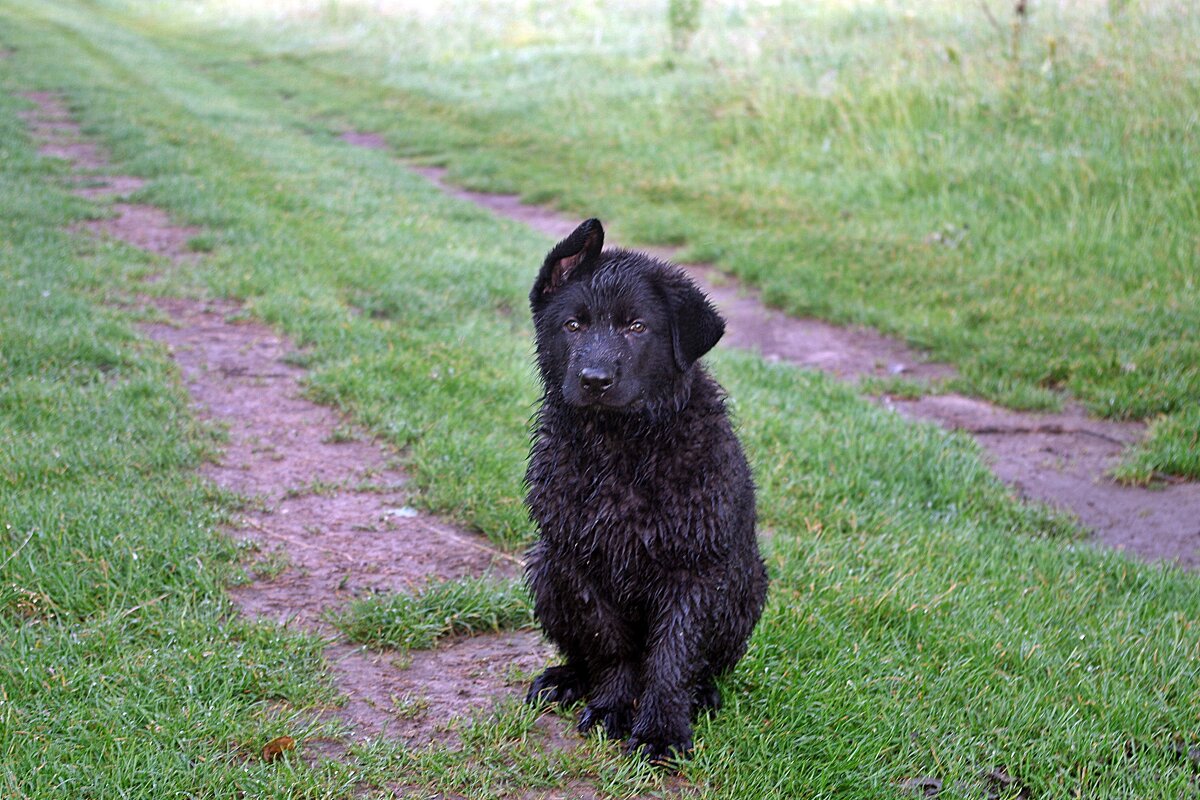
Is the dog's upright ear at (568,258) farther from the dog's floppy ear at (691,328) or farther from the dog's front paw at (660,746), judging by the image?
the dog's front paw at (660,746)

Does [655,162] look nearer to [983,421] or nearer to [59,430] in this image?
[983,421]

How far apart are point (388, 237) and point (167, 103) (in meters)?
9.47

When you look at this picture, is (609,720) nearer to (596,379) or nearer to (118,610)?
(596,379)

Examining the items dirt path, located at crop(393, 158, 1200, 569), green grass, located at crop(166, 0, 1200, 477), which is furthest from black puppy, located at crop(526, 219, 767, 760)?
green grass, located at crop(166, 0, 1200, 477)

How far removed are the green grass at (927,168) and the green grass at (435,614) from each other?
13.7 ft

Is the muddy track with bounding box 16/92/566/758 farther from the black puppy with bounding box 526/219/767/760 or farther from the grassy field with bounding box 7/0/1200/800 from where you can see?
the black puppy with bounding box 526/219/767/760

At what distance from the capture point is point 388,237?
10.3m

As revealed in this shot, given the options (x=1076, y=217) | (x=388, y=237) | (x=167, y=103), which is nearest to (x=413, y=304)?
(x=388, y=237)

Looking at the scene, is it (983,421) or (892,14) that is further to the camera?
(892,14)

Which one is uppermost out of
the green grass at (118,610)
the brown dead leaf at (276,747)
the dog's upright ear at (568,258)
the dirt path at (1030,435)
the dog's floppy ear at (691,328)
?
the dog's upright ear at (568,258)

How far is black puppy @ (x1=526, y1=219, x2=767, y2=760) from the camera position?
135 inches

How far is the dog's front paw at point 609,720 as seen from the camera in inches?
139

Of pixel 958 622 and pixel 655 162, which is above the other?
pixel 655 162

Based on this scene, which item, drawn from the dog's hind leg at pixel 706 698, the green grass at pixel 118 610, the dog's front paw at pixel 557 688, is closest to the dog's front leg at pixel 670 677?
the dog's hind leg at pixel 706 698
